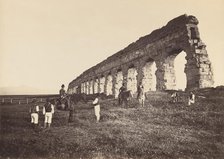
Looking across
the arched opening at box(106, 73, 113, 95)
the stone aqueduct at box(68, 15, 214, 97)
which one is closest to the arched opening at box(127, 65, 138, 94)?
the stone aqueduct at box(68, 15, 214, 97)

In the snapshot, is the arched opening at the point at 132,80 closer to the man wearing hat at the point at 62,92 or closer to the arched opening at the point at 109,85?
the arched opening at the point at 109,85

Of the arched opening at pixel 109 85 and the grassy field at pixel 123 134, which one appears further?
the arched opening at pixel 109 85

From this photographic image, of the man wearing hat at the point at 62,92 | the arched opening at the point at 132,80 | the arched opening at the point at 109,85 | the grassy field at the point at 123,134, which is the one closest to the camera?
the grassy field at the point at 123,134

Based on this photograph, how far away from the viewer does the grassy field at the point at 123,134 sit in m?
9.32

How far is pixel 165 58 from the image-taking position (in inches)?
651

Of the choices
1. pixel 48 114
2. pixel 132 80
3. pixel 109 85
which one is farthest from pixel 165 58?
pixel 109 85

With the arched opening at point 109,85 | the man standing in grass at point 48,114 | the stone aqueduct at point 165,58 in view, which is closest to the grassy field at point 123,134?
the man standing in grass at point 48,114

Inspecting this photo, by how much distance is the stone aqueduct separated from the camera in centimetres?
1459

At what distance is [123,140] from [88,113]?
2.36 metres

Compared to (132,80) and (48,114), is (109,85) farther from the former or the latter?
(48,114)

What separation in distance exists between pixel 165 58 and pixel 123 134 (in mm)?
7069

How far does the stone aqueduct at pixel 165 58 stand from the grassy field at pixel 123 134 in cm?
249

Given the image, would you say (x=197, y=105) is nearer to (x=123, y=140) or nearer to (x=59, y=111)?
(x=123, y=140)

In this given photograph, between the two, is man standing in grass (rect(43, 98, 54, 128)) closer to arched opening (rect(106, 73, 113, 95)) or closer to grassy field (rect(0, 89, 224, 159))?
grassy field (rect(0, 89, 224, 159))
